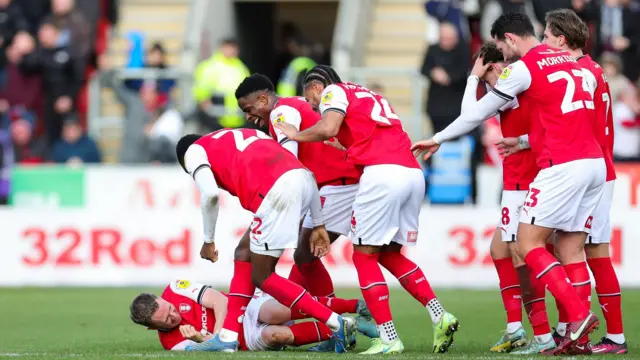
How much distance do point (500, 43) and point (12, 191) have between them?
10332mm

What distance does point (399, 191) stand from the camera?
9.59 m

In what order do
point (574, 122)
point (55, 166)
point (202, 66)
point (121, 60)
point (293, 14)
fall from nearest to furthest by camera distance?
point (574, 122)
point (55, 166)
point (202, 66)
point (121, 60)
point (293, 14)

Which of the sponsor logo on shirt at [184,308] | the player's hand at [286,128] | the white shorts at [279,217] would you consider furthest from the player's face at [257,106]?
the sponsor logo on shirt at [184,308]

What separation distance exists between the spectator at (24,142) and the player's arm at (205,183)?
10404 mm

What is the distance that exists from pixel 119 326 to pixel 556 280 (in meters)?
4.99

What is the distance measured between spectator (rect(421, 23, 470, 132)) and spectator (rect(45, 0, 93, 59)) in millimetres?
5534

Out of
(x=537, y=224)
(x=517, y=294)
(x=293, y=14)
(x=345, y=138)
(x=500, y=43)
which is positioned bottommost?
(x=517, y=294)

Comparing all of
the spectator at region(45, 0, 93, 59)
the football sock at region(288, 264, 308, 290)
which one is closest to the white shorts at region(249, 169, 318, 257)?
the football sock at region(288, 264, 308, 290)

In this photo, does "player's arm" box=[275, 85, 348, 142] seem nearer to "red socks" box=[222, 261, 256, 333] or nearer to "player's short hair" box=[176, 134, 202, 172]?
"player's short hair" box=[176, 134, 202, 172]

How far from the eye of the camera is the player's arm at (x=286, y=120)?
9.83m

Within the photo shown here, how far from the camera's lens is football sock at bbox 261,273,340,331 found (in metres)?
9.38

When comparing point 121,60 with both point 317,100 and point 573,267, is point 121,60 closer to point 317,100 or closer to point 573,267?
point 317,100

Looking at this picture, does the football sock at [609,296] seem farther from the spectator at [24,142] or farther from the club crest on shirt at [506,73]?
the spectator at [24,142]

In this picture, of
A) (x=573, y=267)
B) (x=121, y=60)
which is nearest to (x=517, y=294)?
(x=573, y=267)
